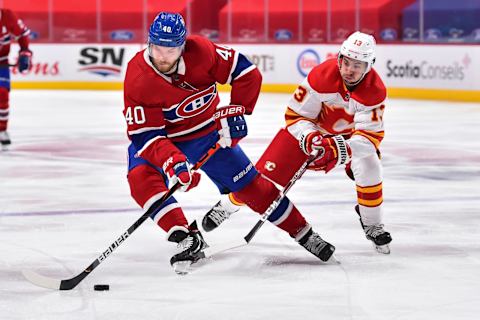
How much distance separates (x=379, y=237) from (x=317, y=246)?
318mm

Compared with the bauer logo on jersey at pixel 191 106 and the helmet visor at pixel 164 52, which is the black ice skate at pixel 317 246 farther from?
the helmet visor at pixel 164 52

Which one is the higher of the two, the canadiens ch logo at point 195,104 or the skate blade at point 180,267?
the canadiens ch logo at point 195,104

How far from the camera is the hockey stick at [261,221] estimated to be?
13.2 ft

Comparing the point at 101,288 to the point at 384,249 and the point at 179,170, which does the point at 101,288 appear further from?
the point at 384,249

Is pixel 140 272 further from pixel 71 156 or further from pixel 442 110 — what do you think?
pixel 442 110

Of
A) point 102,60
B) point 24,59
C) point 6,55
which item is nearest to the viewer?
point 6,55

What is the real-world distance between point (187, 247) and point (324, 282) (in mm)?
490

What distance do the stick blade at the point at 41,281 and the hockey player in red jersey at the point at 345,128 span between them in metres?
0.87

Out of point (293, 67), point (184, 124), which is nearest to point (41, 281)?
point (184, 124)

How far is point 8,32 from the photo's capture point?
26.8 feet

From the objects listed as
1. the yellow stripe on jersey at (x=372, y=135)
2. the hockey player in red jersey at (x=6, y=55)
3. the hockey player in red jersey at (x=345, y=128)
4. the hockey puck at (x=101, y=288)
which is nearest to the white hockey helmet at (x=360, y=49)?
the hockey player in red jersey at (x=345, y=128)

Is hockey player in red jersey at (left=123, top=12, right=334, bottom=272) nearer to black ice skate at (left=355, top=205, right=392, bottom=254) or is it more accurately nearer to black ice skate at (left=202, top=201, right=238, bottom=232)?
black ice skate at (left=355, top=205, right=392, bottom=254)

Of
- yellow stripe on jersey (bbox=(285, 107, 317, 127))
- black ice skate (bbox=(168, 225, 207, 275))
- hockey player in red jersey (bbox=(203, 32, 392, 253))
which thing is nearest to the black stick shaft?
black ice skate (bbox=(168, 225, 207, 275))

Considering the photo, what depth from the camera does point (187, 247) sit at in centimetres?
381
